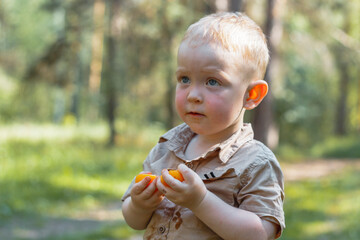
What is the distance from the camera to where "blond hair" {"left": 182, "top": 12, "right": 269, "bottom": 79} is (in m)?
1.84

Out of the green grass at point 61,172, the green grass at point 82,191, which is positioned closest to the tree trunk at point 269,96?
the green grass at point 82,191

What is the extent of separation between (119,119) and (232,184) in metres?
12.8

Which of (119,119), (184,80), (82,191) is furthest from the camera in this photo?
(119,119)

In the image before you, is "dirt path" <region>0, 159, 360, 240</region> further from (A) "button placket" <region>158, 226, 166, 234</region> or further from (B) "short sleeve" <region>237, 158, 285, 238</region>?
(B) "short sleeve" <region>237, 158, 285, 238</region>

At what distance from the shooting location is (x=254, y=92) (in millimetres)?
1968

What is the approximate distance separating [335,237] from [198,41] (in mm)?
5081

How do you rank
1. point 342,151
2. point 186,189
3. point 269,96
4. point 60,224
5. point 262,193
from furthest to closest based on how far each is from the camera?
point 342,151 → point 269,96 → point 60,224 → point 262,193 → point 186,189

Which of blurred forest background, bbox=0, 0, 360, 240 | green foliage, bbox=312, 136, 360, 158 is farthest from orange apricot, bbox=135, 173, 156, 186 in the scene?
green foliage, bbox=312, 136, 360, 158

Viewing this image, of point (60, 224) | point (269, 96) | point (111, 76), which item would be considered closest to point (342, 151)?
point (269, 96)

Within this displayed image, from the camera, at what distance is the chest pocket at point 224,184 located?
5.94 feet

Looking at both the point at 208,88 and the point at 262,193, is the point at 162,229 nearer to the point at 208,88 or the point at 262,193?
the point at 262,193

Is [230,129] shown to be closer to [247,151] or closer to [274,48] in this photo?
[247,151]

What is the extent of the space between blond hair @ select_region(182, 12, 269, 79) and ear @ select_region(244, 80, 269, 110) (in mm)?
33

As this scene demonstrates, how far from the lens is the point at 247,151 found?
→ 6.23 feet
